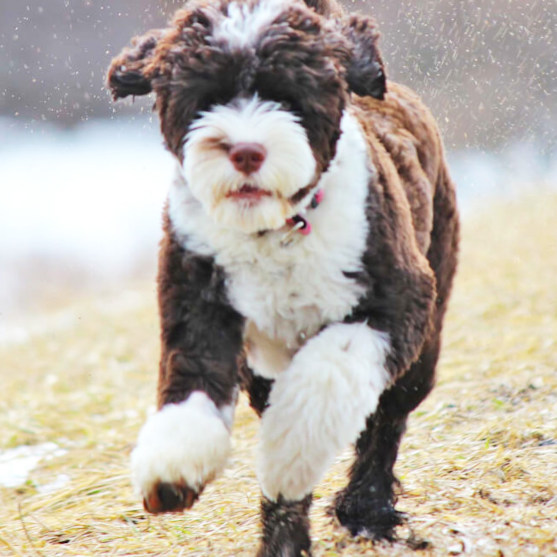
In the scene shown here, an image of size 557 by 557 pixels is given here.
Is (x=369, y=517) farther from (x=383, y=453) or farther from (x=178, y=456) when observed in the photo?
(x=178, y=456)

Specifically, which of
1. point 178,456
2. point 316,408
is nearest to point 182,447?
point 178,456

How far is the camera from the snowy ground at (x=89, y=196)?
44.2 ft

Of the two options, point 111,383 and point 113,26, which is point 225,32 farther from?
point 113,26

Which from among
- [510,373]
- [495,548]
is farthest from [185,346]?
[510,373]

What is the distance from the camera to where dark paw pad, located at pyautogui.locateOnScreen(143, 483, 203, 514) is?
2.86 meters

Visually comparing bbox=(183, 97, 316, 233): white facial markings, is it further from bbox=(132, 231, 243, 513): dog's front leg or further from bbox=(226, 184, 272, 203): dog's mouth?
bbox=(132, 231, 243, 513): dog's front leg

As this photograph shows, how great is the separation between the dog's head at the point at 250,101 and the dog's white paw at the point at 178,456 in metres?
0.60

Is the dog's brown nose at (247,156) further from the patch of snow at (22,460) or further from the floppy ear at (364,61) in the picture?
the patch of snow at (22,460)

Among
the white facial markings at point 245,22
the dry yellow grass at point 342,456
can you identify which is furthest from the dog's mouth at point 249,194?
the dry yellow grass at point 342,456

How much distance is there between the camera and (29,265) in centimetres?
1381

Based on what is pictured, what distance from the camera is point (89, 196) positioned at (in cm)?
1571

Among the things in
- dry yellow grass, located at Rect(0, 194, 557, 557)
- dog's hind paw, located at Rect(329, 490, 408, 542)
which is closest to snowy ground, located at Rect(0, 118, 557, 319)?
dry yellow grass, located at Rect(0, 194, 557, 557)

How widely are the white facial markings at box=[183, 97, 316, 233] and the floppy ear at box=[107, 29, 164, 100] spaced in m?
0.39

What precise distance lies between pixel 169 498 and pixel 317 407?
0.50 metres
